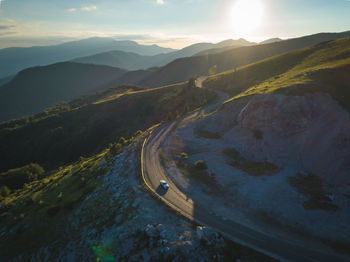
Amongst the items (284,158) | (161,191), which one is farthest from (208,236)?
(284,158)

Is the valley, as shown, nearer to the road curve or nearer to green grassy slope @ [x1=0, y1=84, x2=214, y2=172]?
the road curve

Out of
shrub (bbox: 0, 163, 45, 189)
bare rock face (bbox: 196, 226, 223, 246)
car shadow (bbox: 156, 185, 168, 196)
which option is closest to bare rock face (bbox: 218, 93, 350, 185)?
car shadow (bbox: 156, 185, 168, 196)

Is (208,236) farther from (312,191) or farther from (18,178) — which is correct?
(18,178)

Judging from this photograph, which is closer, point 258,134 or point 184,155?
point 258,134

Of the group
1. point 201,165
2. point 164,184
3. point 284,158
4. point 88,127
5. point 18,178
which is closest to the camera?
point 164,184

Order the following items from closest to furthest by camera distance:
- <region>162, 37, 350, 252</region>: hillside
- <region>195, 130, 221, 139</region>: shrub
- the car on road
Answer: <region>162, 37, 350, 252</region>: hillside
the car on road
<region>195, 130, 221, 139</region>: shrub

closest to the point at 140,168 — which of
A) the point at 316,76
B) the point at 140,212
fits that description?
the point at 140,212

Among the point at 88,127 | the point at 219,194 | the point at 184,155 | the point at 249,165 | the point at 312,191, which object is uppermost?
the point at 312,191
